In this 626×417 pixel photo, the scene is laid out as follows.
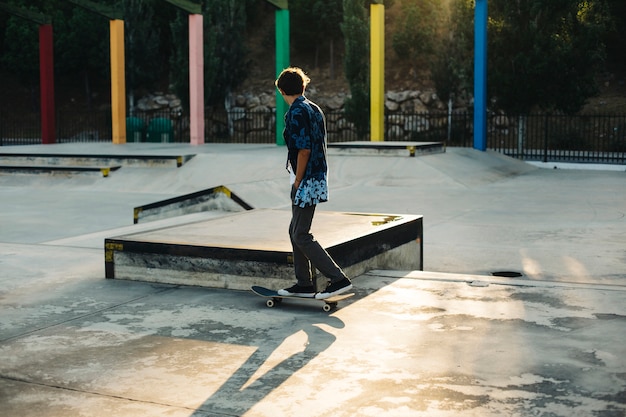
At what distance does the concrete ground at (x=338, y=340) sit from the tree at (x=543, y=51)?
18.4m

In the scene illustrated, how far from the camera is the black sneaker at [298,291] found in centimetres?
642

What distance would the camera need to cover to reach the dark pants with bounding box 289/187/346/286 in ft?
20.2

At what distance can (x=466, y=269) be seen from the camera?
9117 millimetres

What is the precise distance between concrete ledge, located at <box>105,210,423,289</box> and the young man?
677 millimetres

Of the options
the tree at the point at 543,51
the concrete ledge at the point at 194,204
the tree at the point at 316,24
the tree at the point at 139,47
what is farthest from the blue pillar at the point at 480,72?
the tree at the point at 316,24

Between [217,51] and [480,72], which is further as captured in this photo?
[217,51]

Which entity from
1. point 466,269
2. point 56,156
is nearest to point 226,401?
point 466,269

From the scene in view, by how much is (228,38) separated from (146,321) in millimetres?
34147

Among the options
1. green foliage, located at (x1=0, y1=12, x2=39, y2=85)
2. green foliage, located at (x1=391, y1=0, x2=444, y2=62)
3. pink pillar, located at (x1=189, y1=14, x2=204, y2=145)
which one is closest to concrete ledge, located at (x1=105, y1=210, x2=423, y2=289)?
pink pillar, located at (x1=189, y1=14, x2=204, y2=145)

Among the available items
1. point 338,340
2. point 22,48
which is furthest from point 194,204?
point 22,48

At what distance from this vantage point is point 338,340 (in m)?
5.59

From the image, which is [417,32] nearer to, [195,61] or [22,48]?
[195,61]

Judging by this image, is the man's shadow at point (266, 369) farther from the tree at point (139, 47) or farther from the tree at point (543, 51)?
the tree at point (139, 47)

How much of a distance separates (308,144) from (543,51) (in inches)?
946
